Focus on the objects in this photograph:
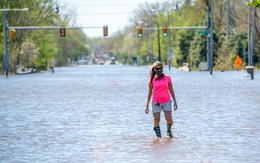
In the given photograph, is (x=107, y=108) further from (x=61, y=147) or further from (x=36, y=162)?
(x=36, y=162)

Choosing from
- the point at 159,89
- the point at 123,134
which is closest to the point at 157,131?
the point at 159,89

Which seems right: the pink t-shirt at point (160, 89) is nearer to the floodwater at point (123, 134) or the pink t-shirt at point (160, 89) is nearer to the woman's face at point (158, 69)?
the woman's face at point (158, 69)

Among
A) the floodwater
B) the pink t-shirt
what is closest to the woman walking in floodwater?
the pink t-shirt

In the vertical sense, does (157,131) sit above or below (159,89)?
below

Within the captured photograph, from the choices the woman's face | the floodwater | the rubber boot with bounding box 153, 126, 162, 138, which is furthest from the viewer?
the rubber boot with bounding box 153, 126, 162, 138

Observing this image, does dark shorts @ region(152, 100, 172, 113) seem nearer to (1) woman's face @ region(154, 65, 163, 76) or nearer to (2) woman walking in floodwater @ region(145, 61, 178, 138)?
(2) woman walking in floodwater @ region(145, 61, 178, 138)

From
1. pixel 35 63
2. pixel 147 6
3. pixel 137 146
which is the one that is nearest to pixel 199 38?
pixel 35 63

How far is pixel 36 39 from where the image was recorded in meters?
109

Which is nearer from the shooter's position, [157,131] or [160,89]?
[160,89]

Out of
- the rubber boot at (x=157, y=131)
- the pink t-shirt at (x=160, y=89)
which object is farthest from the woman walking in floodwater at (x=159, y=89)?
the rubber boot at (x=157, y=131)

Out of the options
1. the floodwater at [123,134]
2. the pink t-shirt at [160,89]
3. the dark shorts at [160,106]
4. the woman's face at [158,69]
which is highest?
the woman's face at [158,69]

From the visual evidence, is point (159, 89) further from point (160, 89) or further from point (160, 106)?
point (160, 106)

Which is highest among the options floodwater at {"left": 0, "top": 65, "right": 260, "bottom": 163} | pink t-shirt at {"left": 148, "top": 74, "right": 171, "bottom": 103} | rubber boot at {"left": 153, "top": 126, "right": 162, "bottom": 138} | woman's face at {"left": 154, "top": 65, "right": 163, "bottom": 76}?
woman's face at {"left": 154, "top": 65, "right": 163, "bottom": 76}

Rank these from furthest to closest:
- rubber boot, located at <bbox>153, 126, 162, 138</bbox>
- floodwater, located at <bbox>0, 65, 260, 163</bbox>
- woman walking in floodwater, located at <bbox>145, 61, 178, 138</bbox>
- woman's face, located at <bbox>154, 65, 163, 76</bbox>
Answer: rubber boot, located at <bbox>153, 126, 162, 138</bbox> → woman walking in floodwater, located at <bbox>145, 61, 178, 138</bbox> → woman's face, located at <bbox>154, 65, 163, 76</bbox> → floodwater, located at <bbox>0, 65, 260, 163</bbox>
